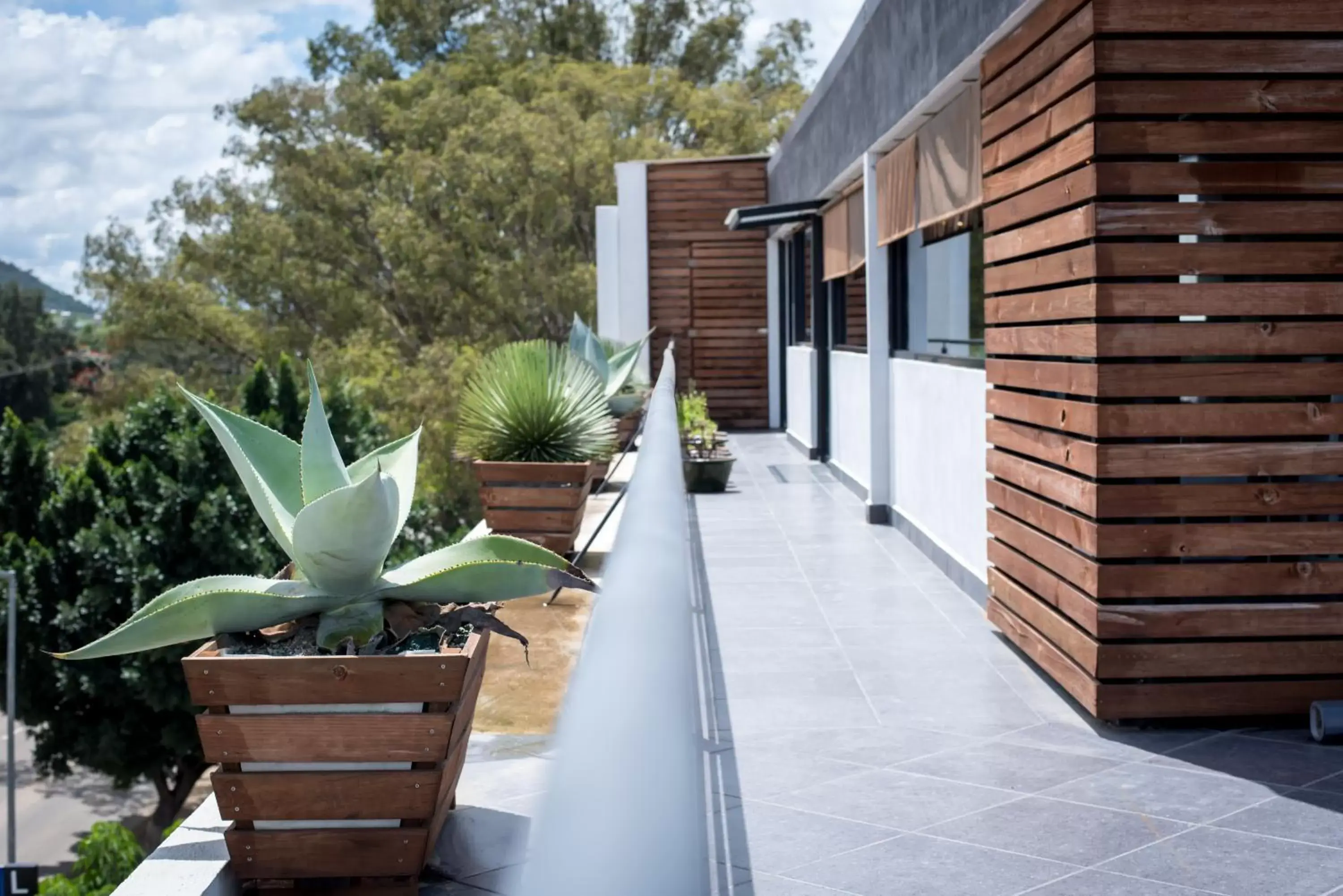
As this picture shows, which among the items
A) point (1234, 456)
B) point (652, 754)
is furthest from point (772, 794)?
point (652, 754)

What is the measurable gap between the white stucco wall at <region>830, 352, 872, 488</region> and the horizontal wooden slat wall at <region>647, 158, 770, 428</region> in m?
6.00

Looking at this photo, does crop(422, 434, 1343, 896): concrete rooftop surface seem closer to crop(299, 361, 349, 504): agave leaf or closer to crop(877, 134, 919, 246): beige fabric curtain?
crop(299, 361, 349, 504): agave leaf

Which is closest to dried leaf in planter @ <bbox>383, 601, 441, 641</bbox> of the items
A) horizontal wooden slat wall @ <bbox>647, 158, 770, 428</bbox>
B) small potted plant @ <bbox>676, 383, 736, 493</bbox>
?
small potted plant @ <bbox>676, 383, 736, 493</bbox>

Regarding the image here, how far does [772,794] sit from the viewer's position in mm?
4352

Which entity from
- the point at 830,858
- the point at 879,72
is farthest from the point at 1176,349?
the point at 879,72

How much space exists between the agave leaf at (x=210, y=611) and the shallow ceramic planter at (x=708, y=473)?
353 inches

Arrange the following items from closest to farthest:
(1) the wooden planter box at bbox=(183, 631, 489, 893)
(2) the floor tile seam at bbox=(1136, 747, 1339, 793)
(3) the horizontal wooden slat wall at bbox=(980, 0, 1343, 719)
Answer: (1) the wooden planter box at bbox=(183, 631, 489, 893), (2) the floor tile seam at bbox=(1136, 747, 1339, 793), (3) the horizontal wooden slat wall at bbox=(980, 0, 1343, 719)

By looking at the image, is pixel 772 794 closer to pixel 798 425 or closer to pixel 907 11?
pixel 907 11

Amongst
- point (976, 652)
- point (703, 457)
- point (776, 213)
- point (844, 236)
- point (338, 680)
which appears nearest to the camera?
point (338, 680)

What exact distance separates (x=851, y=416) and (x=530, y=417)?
5.02 m

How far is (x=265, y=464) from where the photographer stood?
3.86 meters

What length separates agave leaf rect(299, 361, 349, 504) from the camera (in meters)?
3.66

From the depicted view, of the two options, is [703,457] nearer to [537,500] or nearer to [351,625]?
[537,500]

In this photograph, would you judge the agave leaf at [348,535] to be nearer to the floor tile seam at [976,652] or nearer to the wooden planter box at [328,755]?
the wooden planter box at [328,755]
